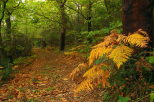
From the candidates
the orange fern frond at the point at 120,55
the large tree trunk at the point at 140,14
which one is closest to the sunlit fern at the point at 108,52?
the orange fern frond at the point at 120,55

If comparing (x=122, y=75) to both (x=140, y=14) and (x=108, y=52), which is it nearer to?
(x=108, y=52)

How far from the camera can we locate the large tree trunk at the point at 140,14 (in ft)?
12.3

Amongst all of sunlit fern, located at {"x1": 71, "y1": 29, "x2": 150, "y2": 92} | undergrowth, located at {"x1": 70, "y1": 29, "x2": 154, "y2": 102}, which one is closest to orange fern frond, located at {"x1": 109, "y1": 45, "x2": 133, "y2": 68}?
sunlit fern, located at {"x1": 71, "y1": 29, "x2": 150, "y2": 92}

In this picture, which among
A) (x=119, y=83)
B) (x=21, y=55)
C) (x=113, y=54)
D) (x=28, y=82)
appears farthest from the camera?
(x=21, y=55)

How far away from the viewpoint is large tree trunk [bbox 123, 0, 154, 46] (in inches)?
147

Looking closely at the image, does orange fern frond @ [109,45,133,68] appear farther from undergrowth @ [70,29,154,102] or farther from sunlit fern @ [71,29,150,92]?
undergrowth @ [70,29,154,102]

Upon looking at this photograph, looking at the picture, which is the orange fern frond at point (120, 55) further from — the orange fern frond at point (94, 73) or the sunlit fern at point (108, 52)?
the orange fern frond at point (94, 73)

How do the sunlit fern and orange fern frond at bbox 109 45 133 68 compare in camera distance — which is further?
the sunlit fern

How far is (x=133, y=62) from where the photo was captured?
3.67 metres

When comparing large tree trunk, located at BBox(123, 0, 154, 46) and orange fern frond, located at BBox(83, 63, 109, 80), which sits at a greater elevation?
large tree trunk, located at BBox(123, 0, 154, 46)

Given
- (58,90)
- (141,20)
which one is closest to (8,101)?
(58,90)

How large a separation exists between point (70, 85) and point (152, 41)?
114 inches

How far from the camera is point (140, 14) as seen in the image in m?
3.76

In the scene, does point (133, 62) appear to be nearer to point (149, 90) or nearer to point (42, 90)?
point (149, 90)
